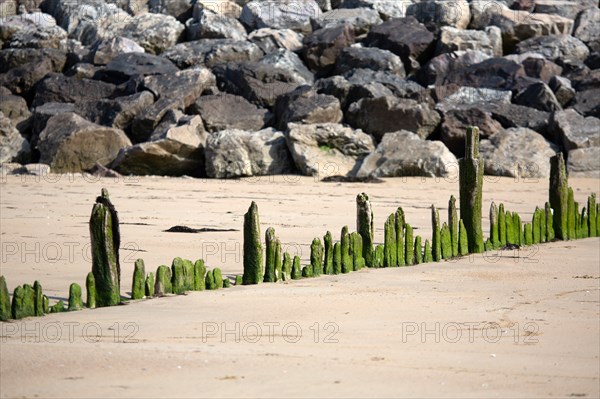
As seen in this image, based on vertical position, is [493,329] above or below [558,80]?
below

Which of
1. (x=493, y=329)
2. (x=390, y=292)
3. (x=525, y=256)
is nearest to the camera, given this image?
(x=493, y=329)

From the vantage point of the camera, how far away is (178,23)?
28312mm

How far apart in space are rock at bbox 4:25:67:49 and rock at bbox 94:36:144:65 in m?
2.52

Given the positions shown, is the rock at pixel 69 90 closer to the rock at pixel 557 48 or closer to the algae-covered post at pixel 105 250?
the rock at pixel 557 48

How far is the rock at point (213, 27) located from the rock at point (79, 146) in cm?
888

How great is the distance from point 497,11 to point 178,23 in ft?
31.0

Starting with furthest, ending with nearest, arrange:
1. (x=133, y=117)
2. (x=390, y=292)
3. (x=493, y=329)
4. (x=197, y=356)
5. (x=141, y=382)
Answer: (x=133, y=117) < (x=390, y=292) < (x=493, y=329) < (x=197, y=356) < (x=141, y=382)

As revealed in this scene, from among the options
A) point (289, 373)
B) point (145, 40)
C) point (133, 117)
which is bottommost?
point (289, 373)

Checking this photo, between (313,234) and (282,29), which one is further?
(282,29)

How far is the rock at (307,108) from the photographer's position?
19422 mm

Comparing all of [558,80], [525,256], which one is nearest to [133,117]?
[558,80]

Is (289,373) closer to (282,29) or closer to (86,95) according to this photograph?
(86,95)

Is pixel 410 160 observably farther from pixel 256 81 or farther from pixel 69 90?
pixel 69 90

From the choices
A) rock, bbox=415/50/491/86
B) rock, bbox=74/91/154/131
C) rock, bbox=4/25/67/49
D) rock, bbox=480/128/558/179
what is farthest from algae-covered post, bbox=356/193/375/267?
rock, bbox=4/25/67/49
